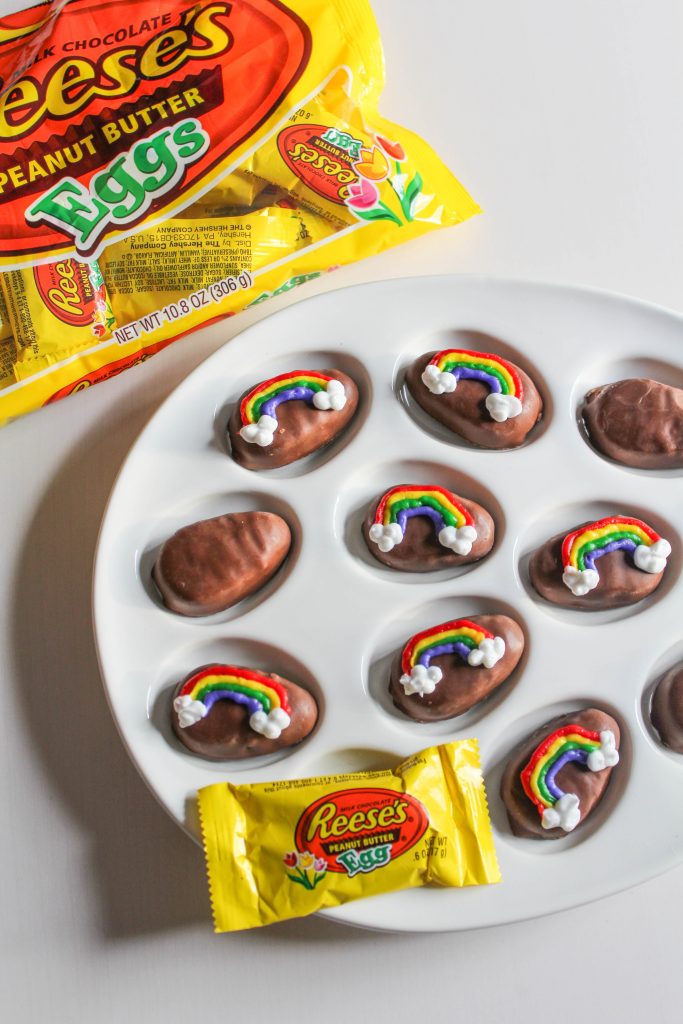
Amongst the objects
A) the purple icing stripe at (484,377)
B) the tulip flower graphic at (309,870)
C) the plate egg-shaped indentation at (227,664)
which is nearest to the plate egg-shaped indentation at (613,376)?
the purple icing stripe at (484,377)

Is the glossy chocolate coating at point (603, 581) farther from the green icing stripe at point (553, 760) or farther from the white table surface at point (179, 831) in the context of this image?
the white table surface at point (179, 831)

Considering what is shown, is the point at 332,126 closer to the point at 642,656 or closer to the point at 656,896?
the point at 642,656

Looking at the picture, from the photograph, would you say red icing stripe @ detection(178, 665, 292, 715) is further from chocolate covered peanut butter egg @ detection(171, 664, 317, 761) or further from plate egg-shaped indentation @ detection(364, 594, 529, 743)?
plate egg-shaped indentation @ detection(364, 594, 529, 743)

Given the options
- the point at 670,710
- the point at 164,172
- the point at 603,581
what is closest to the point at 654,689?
the point at 670,710

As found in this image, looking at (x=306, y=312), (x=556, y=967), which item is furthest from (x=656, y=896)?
(x=306, y=312)

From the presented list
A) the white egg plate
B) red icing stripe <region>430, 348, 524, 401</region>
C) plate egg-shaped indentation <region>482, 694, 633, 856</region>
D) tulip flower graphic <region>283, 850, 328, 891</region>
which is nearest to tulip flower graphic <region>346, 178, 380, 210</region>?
the white egg plate

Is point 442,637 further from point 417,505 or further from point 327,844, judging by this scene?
point 327,844
